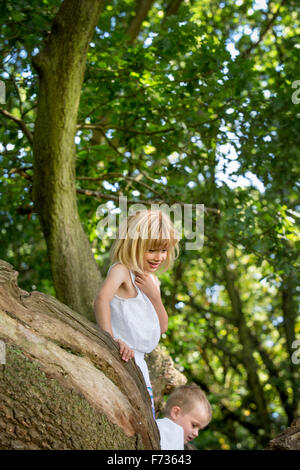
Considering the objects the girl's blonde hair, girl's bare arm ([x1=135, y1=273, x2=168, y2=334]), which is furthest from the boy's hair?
the girl's blonde hair

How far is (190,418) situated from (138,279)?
931 millimetres

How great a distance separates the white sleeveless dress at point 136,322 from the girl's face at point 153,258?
4.3 inches

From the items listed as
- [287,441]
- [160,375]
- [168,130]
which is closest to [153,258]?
[287,441]

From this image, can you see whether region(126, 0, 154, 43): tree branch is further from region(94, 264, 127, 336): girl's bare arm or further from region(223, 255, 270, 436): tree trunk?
region(94, 264, 127, 336): girl's bare arm

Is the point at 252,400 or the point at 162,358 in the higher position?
the point at 162,358

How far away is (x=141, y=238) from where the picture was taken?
10.0 ft

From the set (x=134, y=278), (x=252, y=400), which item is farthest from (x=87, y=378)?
(x=252, y=400)

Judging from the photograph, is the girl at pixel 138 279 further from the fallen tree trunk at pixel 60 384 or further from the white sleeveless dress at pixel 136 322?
the fallen tree trunk at pixel 60 384

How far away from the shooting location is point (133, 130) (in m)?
5.32

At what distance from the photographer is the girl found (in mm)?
3055

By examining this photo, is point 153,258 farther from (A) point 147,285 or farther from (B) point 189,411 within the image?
(B) point 189,411

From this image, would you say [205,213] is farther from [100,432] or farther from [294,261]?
[100,432]

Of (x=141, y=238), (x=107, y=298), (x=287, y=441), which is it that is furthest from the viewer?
(x=141, y=238)

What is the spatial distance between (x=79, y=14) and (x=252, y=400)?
8.81 meters
